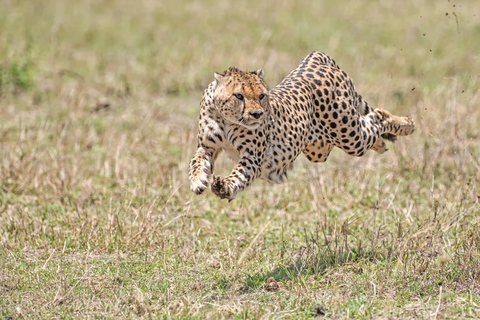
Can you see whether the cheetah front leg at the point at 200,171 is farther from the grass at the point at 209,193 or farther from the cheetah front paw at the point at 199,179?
the grass at the point at 209,193

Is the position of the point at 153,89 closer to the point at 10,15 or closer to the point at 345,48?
the point at 345,48

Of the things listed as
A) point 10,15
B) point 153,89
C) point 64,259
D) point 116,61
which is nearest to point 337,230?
point 64,259

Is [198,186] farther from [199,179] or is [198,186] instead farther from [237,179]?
[237,179]

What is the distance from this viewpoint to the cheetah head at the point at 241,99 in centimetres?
485

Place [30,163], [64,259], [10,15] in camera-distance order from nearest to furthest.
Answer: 1. [64,259]
2. [30,163]
3. [10,15]

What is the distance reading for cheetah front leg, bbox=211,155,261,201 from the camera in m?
4.67

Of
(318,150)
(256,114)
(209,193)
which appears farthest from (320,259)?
(209,193)

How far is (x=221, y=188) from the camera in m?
4.67

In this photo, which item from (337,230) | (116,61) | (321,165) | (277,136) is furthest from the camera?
(116,61)

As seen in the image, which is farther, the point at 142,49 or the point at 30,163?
the point at 142,49

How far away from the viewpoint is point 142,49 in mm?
12641

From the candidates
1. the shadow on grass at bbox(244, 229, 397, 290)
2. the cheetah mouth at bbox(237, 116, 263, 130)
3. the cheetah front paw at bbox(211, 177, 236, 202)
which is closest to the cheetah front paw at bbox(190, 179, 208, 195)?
the cheetah front paw at bbox(211, 177, 236, 202)

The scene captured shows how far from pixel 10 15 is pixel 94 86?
414 cm

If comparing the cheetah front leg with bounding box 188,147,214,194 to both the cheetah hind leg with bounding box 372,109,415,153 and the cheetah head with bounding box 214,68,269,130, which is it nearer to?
the cheetah head with bounding box 214,68,269,130
